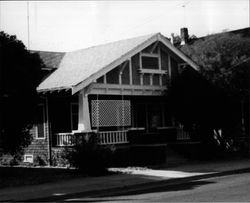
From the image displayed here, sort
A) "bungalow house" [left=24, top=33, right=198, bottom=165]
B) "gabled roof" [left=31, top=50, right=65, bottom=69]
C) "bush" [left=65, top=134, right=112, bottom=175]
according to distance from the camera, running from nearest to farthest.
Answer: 1. "bush" [left=65, top=134, right=112, bottom=175]
2. "bungalow house" [left=24, top=33, right=198, bottom=165]
3. "gabled roof" [left=31, top=50, right=65, bottom=69]

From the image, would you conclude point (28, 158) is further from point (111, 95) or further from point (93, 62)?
point (93, 62)

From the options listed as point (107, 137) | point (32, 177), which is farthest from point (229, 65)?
point (32, 177)

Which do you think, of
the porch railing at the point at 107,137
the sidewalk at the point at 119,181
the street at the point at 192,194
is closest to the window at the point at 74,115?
the porch railing at the point at 107,137

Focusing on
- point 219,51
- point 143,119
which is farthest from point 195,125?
point 219,51

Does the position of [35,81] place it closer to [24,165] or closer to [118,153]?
[118,153]

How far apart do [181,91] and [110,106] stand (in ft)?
11.7

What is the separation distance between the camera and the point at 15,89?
18781 millimetres

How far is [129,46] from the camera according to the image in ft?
81.5

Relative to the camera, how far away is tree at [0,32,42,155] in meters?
18.8

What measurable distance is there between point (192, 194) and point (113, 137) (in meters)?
11.2

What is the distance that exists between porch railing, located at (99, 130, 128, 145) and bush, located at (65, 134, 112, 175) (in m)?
3.40

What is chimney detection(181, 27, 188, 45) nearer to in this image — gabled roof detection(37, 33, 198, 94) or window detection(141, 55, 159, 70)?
gabled roof detection(37, 33, 198, 94)

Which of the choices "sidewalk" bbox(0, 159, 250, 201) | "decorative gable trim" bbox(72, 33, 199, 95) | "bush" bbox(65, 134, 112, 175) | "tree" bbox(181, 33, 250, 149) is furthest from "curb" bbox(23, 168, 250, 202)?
"tree" bbox(181, 33, 250, 149)

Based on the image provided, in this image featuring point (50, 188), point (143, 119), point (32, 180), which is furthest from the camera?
point (143, 119)
